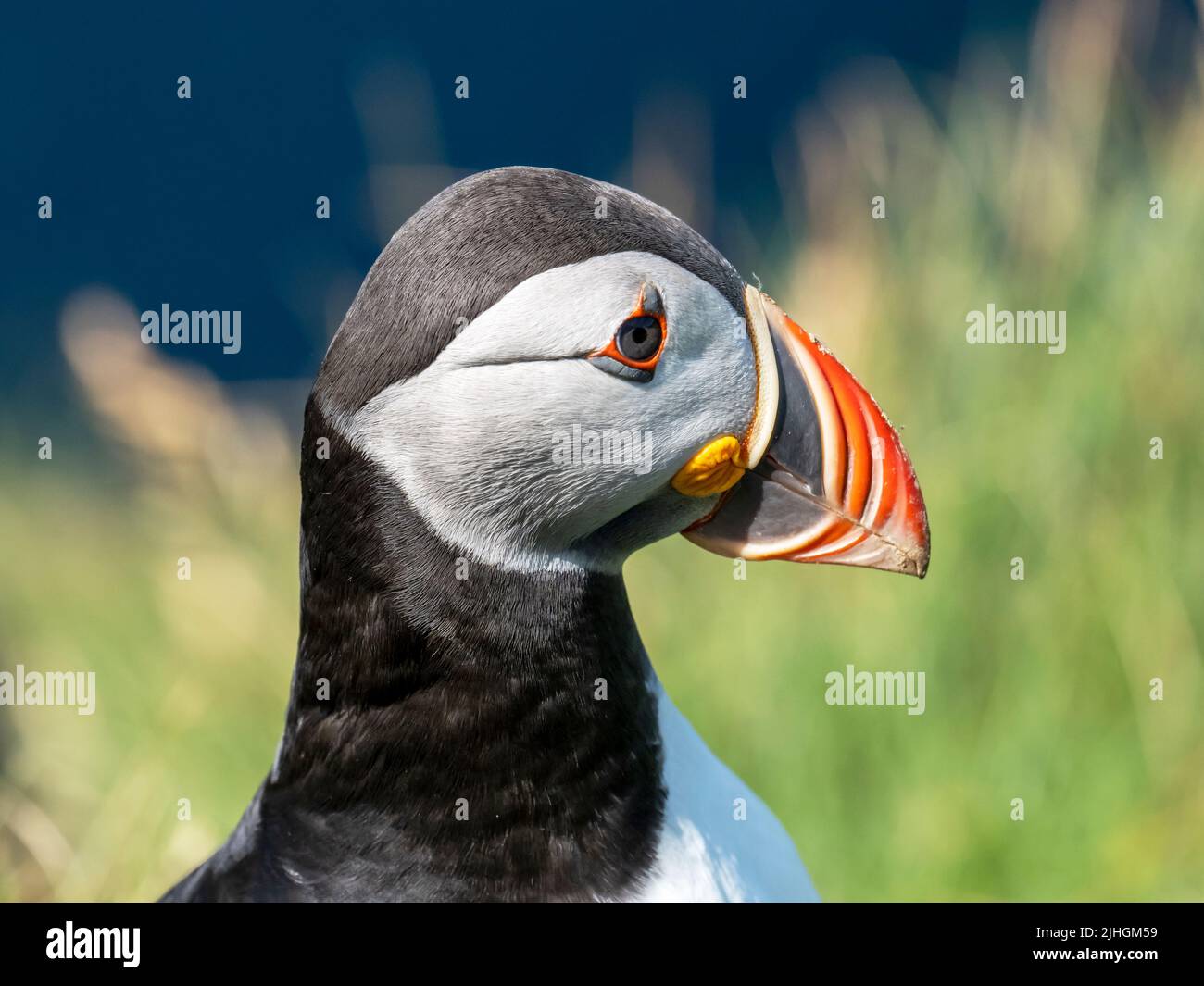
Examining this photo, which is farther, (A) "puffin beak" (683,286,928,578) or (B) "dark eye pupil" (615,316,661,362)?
(A) "puffin beak" (683,286,928,578)

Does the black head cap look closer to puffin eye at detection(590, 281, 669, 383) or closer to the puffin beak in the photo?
puffin eye at detection(590, 281, 669, 383)

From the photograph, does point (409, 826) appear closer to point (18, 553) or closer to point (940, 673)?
point (940, 673)

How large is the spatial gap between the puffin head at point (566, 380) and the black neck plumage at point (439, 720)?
0.21ft

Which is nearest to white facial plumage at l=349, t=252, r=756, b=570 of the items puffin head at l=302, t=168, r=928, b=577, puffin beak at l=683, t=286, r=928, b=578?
puffin head at l=302, t=168, r=928, b=577

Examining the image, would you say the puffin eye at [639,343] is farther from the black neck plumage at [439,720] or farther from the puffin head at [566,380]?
the black neck plumage at [439,720]

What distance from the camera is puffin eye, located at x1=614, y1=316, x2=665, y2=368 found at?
88.4 inches

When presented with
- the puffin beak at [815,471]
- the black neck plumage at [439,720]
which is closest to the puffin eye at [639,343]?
the puffin beak at [815,471]

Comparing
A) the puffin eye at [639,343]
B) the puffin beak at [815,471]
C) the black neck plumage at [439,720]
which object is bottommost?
the black neck plumage at [439,720]

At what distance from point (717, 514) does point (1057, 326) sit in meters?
2.76

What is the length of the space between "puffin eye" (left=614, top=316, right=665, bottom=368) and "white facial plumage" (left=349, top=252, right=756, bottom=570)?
0.05 feet

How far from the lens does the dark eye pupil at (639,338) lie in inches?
88.4

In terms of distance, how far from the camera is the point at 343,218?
6.39 m

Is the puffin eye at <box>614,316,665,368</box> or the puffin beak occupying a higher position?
the puffin eye at <box>614,316,665,368</box>
